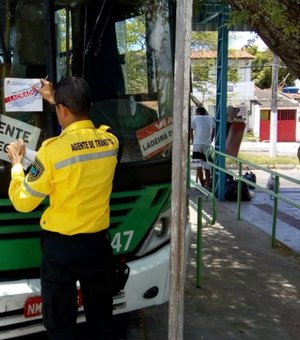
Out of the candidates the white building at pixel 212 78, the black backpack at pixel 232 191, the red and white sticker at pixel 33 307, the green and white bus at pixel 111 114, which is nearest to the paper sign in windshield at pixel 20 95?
the green and white bus at pixel 111 114

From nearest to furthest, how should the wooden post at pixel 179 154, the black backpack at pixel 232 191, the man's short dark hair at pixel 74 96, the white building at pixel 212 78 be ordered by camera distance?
the wooden post at pixel 179 154, the man's short dark hair at pixel 74 96, the black backpack at pixel 232 191, the white building at pixel 212 78

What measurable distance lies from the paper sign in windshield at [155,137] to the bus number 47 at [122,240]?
56cm

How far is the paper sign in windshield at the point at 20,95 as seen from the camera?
10.8 feet

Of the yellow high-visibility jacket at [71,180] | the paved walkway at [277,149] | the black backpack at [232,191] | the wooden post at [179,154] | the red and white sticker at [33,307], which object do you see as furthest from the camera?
the paved walkway at [277,149]

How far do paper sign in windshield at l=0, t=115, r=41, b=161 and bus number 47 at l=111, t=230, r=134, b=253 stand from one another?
812mm

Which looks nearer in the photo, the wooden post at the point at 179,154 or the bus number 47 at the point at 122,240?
the wooden post at the point at 179,154

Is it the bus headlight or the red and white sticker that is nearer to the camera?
the red and white sticker

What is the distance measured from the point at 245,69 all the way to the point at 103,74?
46622 millimetres

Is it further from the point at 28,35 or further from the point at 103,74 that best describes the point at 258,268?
the point at 28,35

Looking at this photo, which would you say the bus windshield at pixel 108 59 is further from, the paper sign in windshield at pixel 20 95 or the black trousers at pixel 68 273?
the black trousers at pixel 68 273

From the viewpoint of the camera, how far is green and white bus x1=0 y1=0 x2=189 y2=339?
3309 millimetres

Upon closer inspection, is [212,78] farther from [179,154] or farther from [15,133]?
[179,154]

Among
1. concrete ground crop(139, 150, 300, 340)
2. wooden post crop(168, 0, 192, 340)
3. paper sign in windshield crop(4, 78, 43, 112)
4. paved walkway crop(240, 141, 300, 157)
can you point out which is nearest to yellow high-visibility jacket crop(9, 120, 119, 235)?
paper sign in windshield crop(4, 78, 43, 112)

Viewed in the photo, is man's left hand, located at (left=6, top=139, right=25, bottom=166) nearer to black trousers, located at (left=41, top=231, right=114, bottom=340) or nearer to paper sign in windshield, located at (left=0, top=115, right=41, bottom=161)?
paper sign in windshield, located at (left=0, top=115, right=41, bottom=161)
